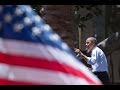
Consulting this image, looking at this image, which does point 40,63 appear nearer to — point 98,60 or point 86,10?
point 86,10

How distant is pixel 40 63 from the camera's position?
16.7ft

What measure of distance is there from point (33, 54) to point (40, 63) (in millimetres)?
134

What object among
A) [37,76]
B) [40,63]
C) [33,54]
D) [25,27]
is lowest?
[37,76]

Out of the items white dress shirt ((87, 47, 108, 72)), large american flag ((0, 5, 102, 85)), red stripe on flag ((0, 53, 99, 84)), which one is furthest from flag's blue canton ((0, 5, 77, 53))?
Result: white dress shirt ((87, 47, 108, 72))

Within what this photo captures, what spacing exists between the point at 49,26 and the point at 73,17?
0.54 m

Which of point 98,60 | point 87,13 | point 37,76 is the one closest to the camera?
point 37,76

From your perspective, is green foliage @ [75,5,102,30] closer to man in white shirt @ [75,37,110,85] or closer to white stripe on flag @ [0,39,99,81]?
man in white shirt @ [75,37,110,85]

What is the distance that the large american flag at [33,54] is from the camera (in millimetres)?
5043

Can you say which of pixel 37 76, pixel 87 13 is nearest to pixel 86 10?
pixel 87 13

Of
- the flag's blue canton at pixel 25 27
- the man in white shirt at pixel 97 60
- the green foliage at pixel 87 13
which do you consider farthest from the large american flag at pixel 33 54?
the green foliage at pixel 87 13

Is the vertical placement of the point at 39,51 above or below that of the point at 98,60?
above

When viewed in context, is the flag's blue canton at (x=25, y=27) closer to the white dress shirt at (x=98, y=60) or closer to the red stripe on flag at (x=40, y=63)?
the red stripe on flag at (x=40, y=63)
